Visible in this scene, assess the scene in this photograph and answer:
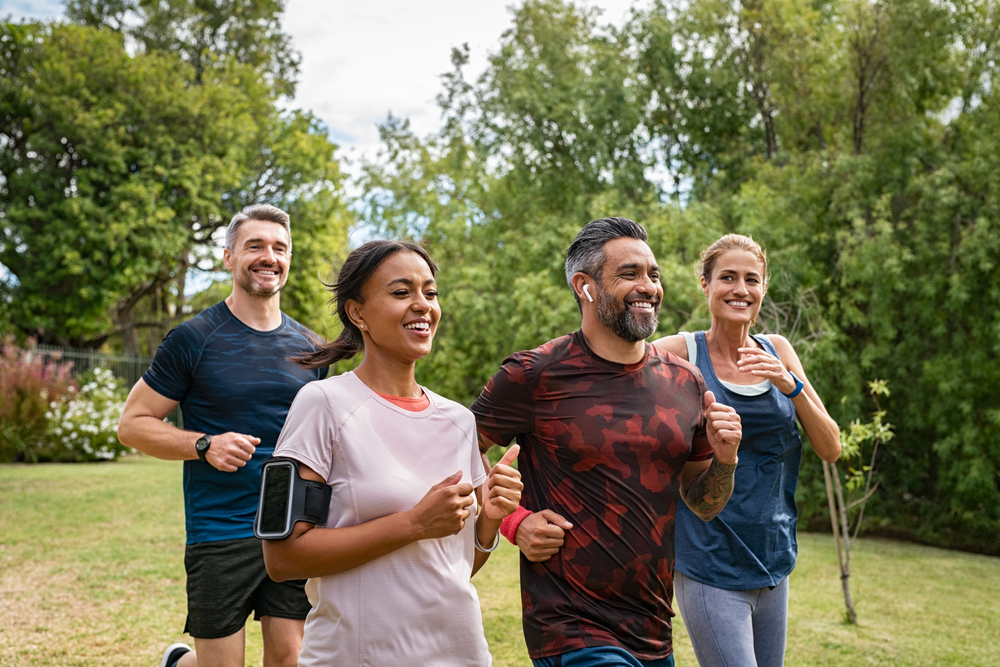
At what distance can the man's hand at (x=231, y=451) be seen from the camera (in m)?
3.51

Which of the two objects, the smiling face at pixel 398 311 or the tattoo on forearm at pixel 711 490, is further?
the tattoo on forearm at pixel 711 490

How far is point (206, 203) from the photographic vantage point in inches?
1035

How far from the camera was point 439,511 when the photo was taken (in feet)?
7.32

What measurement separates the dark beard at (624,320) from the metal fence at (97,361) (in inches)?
875

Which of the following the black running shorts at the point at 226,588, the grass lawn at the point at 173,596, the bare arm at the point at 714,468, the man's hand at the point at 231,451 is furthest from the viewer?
the grass lawn at the point at 173,596

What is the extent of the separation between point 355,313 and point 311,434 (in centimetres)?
A: 48

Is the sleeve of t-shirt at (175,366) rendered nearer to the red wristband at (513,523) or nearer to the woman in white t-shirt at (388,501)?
the woman in white t-shirt at (388,501)

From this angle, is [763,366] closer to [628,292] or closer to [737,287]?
[737,287]

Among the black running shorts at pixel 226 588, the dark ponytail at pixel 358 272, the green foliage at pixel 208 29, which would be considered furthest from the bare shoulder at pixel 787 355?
the green foliage at pixel 208 29

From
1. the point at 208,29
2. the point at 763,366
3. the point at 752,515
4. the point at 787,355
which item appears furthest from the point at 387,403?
the point at 208,29

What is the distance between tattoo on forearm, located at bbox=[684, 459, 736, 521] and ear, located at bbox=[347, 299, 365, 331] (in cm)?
130

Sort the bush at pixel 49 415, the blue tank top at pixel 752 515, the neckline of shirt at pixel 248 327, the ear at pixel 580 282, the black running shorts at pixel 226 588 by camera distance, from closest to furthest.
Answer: the ear at pixel 580 282 < the blue tank top at pixel 752 515 < the black running shorts at pixel 226 588 < the neckline of shirt at pixel 248 327 < the bush at pixel 49 415

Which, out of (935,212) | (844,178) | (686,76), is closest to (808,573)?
(935,212)

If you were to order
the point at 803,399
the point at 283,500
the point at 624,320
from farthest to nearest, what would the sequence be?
the point at 803,399, the point at 624,320, the point at 283,500
